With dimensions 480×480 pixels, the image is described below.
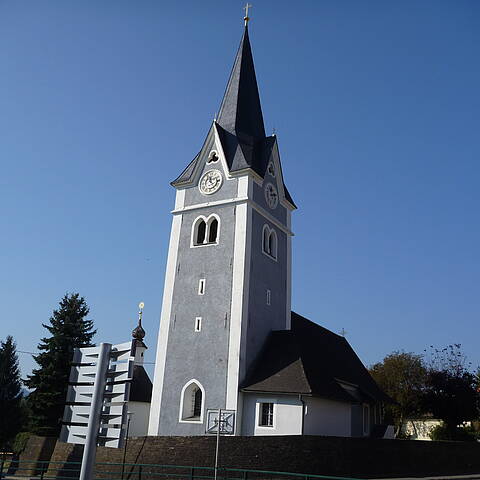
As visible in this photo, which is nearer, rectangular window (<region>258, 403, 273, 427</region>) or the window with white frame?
rectangular window (<region>258, 403, 273, 427</region>)

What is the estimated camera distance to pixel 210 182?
98.9ft

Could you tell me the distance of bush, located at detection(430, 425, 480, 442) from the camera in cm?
3972

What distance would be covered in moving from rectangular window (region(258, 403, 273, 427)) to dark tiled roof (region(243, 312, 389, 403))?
0.94 m

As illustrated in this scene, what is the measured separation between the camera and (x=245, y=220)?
27828 mm

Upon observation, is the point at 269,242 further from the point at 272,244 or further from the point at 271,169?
the point at 271,169

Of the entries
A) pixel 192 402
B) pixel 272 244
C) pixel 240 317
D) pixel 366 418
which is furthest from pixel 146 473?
pixel 366 418

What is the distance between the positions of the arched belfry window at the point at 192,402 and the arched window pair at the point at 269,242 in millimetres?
8629

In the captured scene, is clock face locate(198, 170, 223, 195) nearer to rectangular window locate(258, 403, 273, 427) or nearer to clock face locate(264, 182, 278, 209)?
clock face locate(264, 182, 278, 209)

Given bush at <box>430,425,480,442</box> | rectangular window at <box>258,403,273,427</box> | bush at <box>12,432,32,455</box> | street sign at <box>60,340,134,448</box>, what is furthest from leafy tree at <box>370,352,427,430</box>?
street sign at <box>60,340,134,448</box>

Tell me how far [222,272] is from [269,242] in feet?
15.3

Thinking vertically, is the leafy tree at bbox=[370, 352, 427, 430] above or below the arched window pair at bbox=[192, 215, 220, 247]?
below

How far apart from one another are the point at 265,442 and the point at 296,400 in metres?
3.00

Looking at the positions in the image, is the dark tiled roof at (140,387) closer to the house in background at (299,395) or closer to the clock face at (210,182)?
the house in background at (299,395)

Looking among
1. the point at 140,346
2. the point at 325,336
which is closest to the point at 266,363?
the point at 325,336
